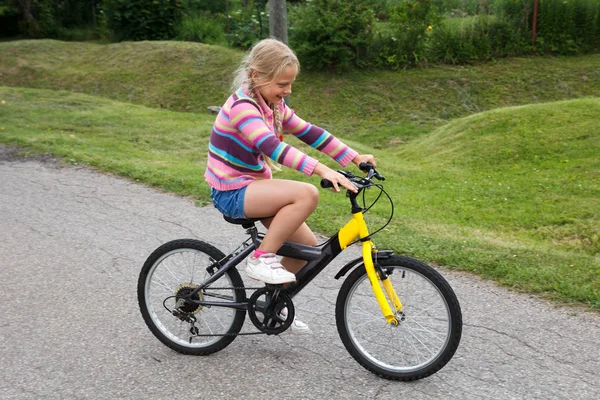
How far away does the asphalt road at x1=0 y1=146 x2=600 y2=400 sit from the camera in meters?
3.41

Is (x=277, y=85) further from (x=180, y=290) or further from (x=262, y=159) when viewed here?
(x=180, y=290)

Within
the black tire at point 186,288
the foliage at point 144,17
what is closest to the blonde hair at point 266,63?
the black tire at point 186,288

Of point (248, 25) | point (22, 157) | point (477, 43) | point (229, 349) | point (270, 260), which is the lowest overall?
point (22, 157)

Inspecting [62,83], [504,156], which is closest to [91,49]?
[62,83]

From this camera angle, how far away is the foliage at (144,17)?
1956 centimetres

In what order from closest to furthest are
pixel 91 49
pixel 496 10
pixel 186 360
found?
pixel 186 360 → pixel 496 10 → pixel 91 49

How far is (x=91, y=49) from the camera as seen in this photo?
19.4 m

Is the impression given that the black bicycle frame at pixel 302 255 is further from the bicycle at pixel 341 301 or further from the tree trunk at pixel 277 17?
the tree trunk at pixel 277 17

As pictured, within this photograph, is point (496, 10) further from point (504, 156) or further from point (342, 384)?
point (342, 384)

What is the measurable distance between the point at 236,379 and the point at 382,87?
12666mm

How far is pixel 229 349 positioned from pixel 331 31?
12466mm

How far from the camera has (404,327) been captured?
3.61 meters

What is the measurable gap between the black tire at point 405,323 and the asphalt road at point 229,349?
0.11 metres

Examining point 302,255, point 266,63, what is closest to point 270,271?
point 302,255
